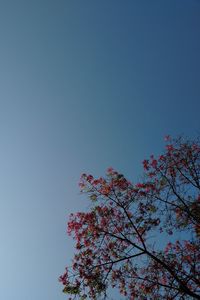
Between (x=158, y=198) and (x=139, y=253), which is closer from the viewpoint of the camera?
(x=139, y=253)

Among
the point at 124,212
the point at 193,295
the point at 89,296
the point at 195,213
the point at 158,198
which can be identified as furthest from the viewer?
the point at 158,198

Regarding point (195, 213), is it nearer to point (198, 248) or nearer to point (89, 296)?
point (198, 248)

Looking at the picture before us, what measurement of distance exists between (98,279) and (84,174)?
5.26 m

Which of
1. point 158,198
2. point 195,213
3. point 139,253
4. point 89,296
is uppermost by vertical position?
point 158,198

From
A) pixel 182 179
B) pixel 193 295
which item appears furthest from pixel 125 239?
pixel 182 179

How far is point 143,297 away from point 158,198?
5388 millimetres

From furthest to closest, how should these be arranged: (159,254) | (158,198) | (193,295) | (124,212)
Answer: (158,198) < (124,212) < (159,254) < (193,295)

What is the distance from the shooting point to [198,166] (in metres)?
17.4

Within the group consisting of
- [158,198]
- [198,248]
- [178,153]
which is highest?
[178,153]

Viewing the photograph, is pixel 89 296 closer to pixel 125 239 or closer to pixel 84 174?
pixel 125 239

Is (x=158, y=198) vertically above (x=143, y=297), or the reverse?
(x=158, y=198)

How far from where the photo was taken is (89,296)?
1262cm

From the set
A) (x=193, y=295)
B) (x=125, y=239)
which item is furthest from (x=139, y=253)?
(x=193, y=295)

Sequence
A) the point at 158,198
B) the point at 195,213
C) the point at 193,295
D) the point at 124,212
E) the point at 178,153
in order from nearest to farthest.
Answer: the point at 193,295, the point at 124,212, the point at 195,213, the point at 158,198, the point at 178,153
